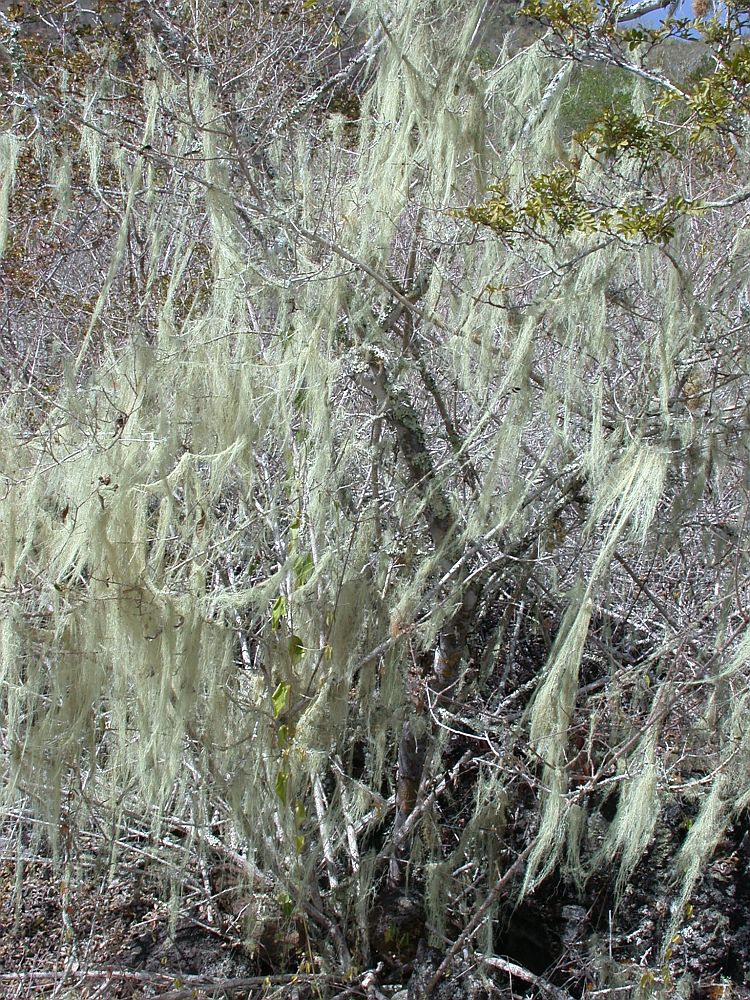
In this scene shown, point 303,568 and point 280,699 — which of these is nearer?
point 280,699

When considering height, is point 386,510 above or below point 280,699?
above

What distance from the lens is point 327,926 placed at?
248 cm

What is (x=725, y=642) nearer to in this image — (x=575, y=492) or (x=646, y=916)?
(x=575, y=492)

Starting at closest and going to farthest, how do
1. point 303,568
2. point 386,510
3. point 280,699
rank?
point 280,699 → point 303,568 → point 386,510

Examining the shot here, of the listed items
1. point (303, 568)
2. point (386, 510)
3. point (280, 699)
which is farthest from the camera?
point (386, 510)

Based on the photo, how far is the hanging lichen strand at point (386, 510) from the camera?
2025mm

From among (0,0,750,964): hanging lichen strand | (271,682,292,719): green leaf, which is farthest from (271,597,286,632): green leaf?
(271,682,292,719): green leaf

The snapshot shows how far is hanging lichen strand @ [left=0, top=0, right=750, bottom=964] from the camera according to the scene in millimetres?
2025

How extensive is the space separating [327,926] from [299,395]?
55.9 inches

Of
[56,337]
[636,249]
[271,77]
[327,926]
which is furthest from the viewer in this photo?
[271,77]

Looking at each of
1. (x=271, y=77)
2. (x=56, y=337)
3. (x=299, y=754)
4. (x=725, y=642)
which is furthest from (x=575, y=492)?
(x=271, y=77)

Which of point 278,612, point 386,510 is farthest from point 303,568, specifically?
point 386,510

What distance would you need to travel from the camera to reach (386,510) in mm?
2557

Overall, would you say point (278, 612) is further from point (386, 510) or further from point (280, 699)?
point (386, 510)
